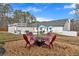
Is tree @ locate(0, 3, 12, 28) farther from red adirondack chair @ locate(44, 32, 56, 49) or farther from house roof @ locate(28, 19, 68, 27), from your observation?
red adirondack chair @ locate(44, 32, 56, 49)

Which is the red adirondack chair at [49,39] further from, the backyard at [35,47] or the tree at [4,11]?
the tree at [4,11]

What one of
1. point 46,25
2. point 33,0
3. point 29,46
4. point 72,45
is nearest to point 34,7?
point 33,0

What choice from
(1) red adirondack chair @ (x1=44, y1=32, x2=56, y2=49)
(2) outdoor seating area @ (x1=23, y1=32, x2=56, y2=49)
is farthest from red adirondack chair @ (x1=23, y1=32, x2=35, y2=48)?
(1) red adirondack chair @ (x1=44, y1=32, x2=56, y2=49)

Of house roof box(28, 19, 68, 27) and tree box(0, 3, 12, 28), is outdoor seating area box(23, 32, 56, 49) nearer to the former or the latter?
house roof box(28, 19, 68, 27)

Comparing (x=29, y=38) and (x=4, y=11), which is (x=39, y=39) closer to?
(x=29, y=38)

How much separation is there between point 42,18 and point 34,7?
129 mm

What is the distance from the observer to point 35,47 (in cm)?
197

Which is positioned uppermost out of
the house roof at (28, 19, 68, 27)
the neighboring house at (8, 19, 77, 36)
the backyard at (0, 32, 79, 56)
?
the house roof at (28, 19, 68, 27)

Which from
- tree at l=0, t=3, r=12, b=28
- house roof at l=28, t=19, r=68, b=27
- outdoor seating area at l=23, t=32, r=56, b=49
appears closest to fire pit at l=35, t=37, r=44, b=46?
outdoor seating area at l=23, t=32, r=56, b=49

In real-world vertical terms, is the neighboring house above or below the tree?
below

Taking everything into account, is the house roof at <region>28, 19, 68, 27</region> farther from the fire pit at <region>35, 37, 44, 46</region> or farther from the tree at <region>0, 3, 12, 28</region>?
the tree at <region>0, 3, 12, 28</region>

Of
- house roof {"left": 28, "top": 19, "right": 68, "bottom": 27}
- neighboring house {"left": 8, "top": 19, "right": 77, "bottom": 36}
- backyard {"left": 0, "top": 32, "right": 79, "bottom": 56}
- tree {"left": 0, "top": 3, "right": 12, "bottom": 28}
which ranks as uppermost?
tree {"left": 0, "top": 3, "right": 12, "bottom": 28}

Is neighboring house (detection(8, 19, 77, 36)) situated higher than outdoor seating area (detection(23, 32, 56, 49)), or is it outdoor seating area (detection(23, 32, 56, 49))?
neighboring house (detection(8, 19, 77, 36))

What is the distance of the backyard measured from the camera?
1.95m
